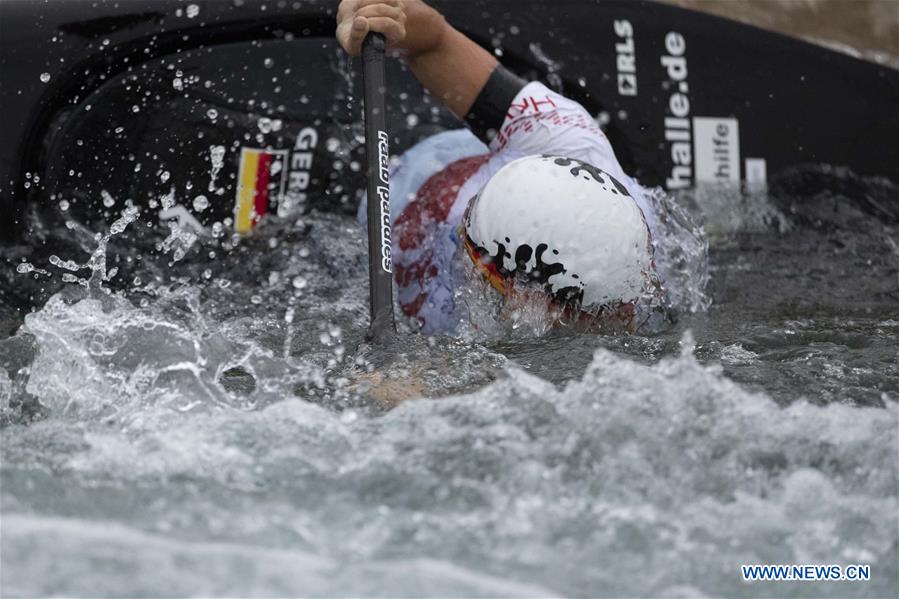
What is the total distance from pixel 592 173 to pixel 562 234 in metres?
0.16

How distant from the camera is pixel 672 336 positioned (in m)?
2.48

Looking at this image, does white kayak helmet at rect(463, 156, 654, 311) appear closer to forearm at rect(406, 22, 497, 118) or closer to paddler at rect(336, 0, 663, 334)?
paddler at rect(336, 0, 663, 334)

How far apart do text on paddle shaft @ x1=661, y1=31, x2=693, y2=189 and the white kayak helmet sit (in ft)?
3.13

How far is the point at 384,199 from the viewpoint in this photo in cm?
244

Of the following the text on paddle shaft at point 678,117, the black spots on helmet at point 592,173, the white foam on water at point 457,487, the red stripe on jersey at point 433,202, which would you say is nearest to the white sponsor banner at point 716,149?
the text on paddle shaft at point 678,117

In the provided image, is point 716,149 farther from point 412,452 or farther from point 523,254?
point 412,452

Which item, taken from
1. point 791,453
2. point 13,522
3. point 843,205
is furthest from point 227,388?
point 843,205

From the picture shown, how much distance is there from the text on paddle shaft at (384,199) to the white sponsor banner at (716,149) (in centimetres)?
112

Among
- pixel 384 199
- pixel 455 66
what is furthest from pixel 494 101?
pixel 384 199

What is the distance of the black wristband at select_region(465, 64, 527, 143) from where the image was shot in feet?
8.79

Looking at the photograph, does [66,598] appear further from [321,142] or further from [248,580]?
[321,142]

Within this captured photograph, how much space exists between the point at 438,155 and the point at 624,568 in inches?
56.3

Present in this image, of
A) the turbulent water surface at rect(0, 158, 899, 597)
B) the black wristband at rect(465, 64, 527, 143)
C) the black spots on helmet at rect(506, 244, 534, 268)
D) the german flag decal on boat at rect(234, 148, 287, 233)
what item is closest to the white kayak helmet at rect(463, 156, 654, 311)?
the black spots on helmet at rect(506, 244, 534, 268)

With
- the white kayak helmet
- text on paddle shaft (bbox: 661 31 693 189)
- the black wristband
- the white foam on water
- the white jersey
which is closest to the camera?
the white foam on water
